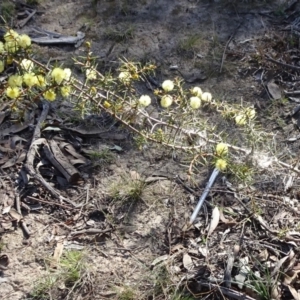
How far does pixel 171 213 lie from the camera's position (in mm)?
3215

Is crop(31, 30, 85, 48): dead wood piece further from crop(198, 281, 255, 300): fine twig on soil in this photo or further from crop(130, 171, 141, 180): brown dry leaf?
crop(198, 281, 255, 300): fine twig on soil

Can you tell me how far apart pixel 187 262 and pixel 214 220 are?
331 mm

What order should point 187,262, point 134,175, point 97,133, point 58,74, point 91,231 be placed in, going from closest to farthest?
point 58,74, point 187,262, point 91,231, point 134,175, point 97,133

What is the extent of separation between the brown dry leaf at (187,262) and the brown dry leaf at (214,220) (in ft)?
0.64

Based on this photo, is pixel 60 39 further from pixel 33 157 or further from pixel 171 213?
pixel 171 213

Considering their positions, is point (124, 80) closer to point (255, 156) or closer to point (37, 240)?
point (255, 156)

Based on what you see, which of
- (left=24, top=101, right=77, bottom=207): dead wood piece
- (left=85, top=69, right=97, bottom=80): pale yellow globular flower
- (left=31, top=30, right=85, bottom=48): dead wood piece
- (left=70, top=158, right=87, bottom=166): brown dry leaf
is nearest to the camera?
(left=85, top=69, right=97, bottom=80): pale yellow globular flower

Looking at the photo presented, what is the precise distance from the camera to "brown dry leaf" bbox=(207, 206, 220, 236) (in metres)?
3.09

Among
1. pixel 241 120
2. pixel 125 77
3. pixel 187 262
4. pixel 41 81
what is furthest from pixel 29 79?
pixel 187 262

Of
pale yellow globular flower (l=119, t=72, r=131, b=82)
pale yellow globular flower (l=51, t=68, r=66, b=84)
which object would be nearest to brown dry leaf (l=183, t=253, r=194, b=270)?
pale yellow globular flower (l=119, t=72, r=131, b=82)

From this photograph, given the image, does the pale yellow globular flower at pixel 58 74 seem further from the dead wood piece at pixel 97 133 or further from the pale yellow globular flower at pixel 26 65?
the dead wood piece at pixel 97 133

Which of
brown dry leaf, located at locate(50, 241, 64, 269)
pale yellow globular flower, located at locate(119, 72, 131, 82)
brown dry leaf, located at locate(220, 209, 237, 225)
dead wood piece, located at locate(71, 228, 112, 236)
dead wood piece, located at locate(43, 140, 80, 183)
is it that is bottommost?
brown dry leaf, located at locate(50, 241, 64, 269)

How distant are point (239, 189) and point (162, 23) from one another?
6.58ft

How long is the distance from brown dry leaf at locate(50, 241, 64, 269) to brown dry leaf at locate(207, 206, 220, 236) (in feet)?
2.84
